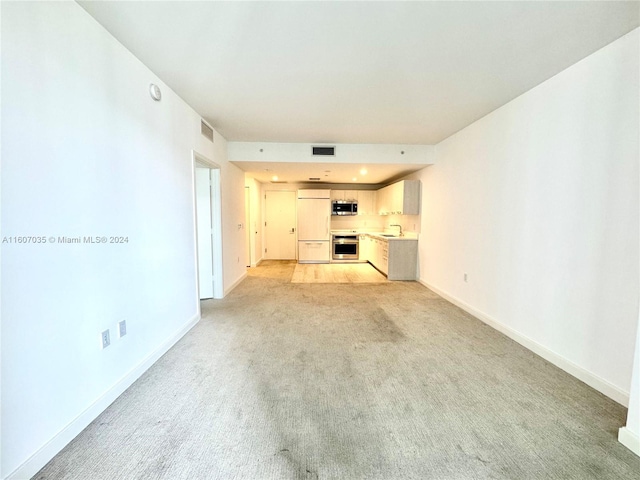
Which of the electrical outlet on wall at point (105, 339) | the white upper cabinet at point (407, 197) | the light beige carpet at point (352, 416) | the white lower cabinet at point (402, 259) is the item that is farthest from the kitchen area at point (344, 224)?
the electrical outlet on wall at point (105, 339)

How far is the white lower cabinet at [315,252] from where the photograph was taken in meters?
7.46

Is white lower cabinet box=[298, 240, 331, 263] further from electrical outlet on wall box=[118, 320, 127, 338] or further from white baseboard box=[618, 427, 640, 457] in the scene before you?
white baseboard box=[618, 427, 640, 457]

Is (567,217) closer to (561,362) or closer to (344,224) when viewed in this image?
(561,362)

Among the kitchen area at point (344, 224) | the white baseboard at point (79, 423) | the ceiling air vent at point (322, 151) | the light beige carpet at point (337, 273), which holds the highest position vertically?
the ceiling air vent at point (322, 151)

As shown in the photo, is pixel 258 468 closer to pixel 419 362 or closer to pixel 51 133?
pixel 419 362

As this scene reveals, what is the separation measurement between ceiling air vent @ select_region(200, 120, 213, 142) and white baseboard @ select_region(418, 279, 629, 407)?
4.27 metres

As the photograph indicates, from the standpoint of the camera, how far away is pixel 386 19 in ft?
5.57

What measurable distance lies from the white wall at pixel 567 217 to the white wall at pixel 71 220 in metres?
3.53

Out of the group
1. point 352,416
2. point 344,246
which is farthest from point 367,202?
point 352,416

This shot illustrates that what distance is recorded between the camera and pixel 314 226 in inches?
292

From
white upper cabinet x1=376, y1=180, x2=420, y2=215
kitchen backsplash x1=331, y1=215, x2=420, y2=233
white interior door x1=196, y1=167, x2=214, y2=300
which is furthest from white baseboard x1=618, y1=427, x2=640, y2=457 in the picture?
kitchen backsplash x1=331, y1=215, x2=420, y2=233

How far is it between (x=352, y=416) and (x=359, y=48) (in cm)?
260

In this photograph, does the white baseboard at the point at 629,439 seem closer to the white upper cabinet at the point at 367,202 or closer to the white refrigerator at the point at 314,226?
the white refrigerator at the point at 314,226

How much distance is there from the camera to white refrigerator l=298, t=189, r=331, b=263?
7363 millimetres
